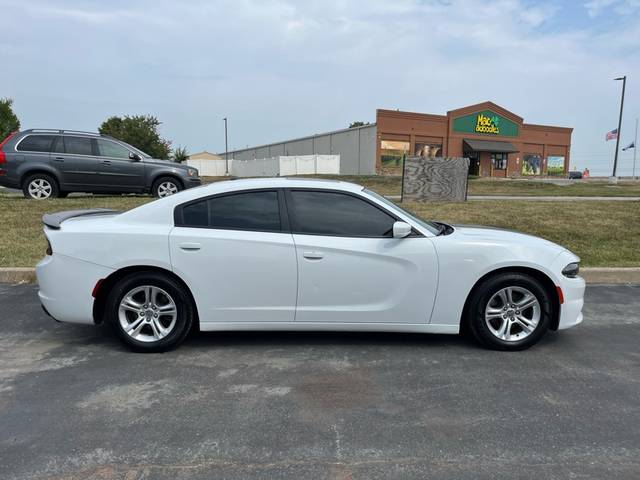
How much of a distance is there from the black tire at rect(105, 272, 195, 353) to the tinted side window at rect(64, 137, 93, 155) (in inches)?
347

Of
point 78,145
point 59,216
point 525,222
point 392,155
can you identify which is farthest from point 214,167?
point 59,216

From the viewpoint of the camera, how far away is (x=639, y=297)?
20.4ft

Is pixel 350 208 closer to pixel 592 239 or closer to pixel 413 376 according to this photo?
pixel 413 376

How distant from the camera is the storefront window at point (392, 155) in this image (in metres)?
47.4

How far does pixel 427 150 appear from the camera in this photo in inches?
1971

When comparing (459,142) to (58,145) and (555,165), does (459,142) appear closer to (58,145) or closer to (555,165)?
(555,165)

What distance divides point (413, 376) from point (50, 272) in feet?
10.3

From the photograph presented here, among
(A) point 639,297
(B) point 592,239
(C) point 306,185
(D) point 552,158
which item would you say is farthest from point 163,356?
(D) point 552,158

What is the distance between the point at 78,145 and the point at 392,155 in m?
38.9

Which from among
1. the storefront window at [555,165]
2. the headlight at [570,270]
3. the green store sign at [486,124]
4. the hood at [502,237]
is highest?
the green store sign at [486,124]

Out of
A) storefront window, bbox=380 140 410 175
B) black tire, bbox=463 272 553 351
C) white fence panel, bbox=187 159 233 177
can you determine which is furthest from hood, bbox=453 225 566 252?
white fence panel, bbox=187 159 233 177

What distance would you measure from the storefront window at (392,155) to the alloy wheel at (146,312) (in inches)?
1746

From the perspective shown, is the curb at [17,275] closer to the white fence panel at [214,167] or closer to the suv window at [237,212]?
the suv window at [237,212]

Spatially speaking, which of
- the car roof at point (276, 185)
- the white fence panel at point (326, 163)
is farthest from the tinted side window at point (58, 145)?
the white fence panel at point (326, 163)
